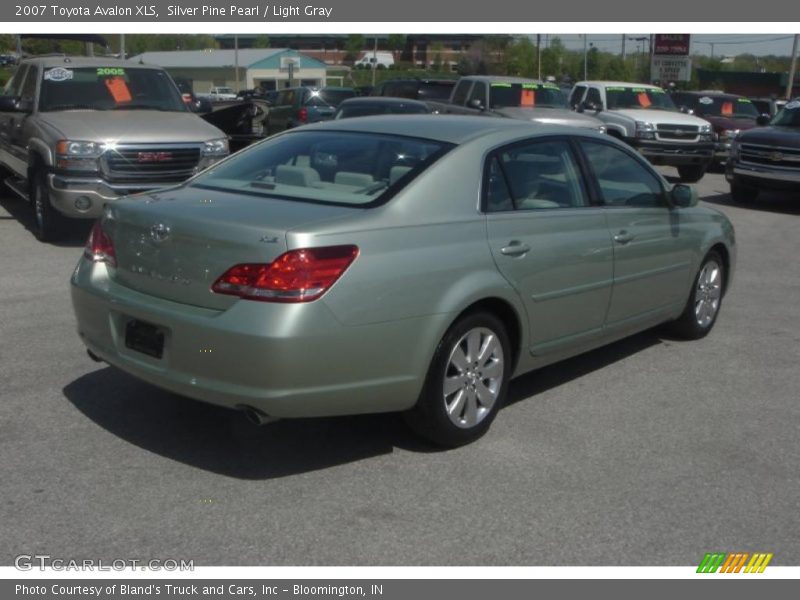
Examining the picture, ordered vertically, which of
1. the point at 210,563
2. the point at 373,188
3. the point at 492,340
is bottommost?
the point at 210,563

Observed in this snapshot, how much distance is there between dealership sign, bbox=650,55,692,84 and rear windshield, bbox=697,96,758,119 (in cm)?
1424

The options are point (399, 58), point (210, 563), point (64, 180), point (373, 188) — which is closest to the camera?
point (210, 563)

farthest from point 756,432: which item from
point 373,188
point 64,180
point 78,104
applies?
point 78,104

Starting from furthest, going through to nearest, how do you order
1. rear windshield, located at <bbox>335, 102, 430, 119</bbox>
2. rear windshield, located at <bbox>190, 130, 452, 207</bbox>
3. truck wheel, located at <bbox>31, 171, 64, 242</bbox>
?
rear windshield, located at <bbox>335, 102, 430, 119</bbox>, truck wheel, located at <bbox>31, 171, 64, 242</bbox>, rear windshield, located at <bbox>190, 130, 452, 207</bbox>

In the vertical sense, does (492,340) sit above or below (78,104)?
below

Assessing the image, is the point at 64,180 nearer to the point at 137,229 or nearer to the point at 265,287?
the point at 137,229

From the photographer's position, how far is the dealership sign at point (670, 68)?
122 feet

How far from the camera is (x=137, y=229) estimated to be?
495 centimetres

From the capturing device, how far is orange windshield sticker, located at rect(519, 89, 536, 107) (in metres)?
18.6

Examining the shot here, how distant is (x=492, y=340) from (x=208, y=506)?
5.66 feet

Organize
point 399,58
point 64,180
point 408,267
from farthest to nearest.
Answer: point 399,58 → point 64,180 → point 408,267

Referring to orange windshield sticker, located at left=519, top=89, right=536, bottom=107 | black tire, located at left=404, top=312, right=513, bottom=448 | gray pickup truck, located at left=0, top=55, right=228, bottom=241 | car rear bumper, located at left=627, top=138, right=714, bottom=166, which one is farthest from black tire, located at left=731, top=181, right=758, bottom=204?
black tire, located at left=404, top=312, right=513, bottom=448

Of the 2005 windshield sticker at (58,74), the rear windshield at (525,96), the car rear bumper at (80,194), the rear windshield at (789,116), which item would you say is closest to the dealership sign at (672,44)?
the rear windshield at (525,96)

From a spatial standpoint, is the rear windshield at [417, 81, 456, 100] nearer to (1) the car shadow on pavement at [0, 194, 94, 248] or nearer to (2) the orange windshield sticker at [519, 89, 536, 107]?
(2) the orange windshield sticker at [519, 89, 536, 107]
